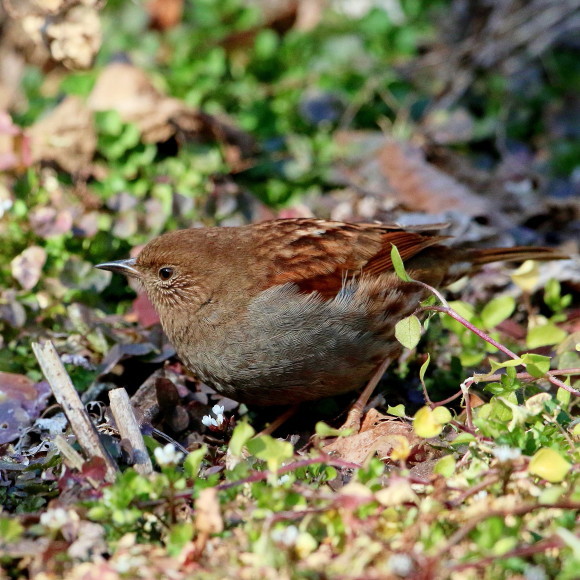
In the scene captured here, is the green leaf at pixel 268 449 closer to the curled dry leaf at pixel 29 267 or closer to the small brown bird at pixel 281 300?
the small brown bird at pixel 281 300

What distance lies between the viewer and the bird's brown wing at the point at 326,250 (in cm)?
452

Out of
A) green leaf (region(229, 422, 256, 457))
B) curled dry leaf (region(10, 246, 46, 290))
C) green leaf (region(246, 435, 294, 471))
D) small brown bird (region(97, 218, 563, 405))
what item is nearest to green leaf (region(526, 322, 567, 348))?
small brown bird (region(97, 218, 563, 405))

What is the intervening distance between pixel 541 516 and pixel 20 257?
359 centimetres

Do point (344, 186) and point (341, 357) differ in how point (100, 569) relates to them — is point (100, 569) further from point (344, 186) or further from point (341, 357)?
point (344, 186)

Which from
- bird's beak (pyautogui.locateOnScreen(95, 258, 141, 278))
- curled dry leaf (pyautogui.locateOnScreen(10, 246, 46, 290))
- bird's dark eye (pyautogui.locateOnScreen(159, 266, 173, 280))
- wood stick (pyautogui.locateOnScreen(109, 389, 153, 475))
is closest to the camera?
wood stick (pyautogui.locateOnScreen(109, 389, 153, 475))

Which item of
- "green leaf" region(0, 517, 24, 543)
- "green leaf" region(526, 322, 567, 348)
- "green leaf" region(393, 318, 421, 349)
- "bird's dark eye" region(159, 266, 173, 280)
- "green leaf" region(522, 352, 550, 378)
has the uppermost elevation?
"green leaf" region(0, 517, 24, 543)

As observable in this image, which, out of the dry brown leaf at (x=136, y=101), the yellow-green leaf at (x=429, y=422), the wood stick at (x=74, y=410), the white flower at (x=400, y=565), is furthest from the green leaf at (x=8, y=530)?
the dry brown leaf at (x=136, y=101)

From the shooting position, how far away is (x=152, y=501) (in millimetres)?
3133

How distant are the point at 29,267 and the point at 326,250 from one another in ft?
6.23

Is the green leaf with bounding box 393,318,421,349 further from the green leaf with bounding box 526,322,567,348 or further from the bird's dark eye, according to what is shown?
the bird's dark eye

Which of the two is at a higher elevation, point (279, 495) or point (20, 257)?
point (20, 257)

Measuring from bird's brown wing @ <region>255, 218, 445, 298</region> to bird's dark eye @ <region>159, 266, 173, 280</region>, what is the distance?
0.48m

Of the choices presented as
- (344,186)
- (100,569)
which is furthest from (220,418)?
(344,186)

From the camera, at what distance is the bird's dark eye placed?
4.75 m
